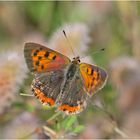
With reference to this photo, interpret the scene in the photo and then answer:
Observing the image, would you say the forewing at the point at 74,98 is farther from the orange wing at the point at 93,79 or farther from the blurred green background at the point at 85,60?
the blurred green background at the point at 85,60

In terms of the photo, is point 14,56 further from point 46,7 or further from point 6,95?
point 46,7

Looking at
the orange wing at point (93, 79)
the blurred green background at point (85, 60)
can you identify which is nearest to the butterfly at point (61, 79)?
the orange wing at point (93, 79)

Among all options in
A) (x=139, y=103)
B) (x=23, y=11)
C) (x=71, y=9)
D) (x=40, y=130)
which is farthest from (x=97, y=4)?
(x=40, y=130)

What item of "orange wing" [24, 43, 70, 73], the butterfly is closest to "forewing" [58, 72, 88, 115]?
the butterfly

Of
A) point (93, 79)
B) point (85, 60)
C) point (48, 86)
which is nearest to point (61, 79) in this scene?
point (48, 86)

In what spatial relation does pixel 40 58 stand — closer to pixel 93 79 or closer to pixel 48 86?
pixel 48 86

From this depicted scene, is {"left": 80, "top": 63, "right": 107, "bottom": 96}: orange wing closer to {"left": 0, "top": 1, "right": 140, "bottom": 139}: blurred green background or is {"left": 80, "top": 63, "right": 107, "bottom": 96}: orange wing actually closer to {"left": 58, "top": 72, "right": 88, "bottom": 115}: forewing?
{"left": 58, "top": 72, "right": 88, "bottom": 115}: forewing
